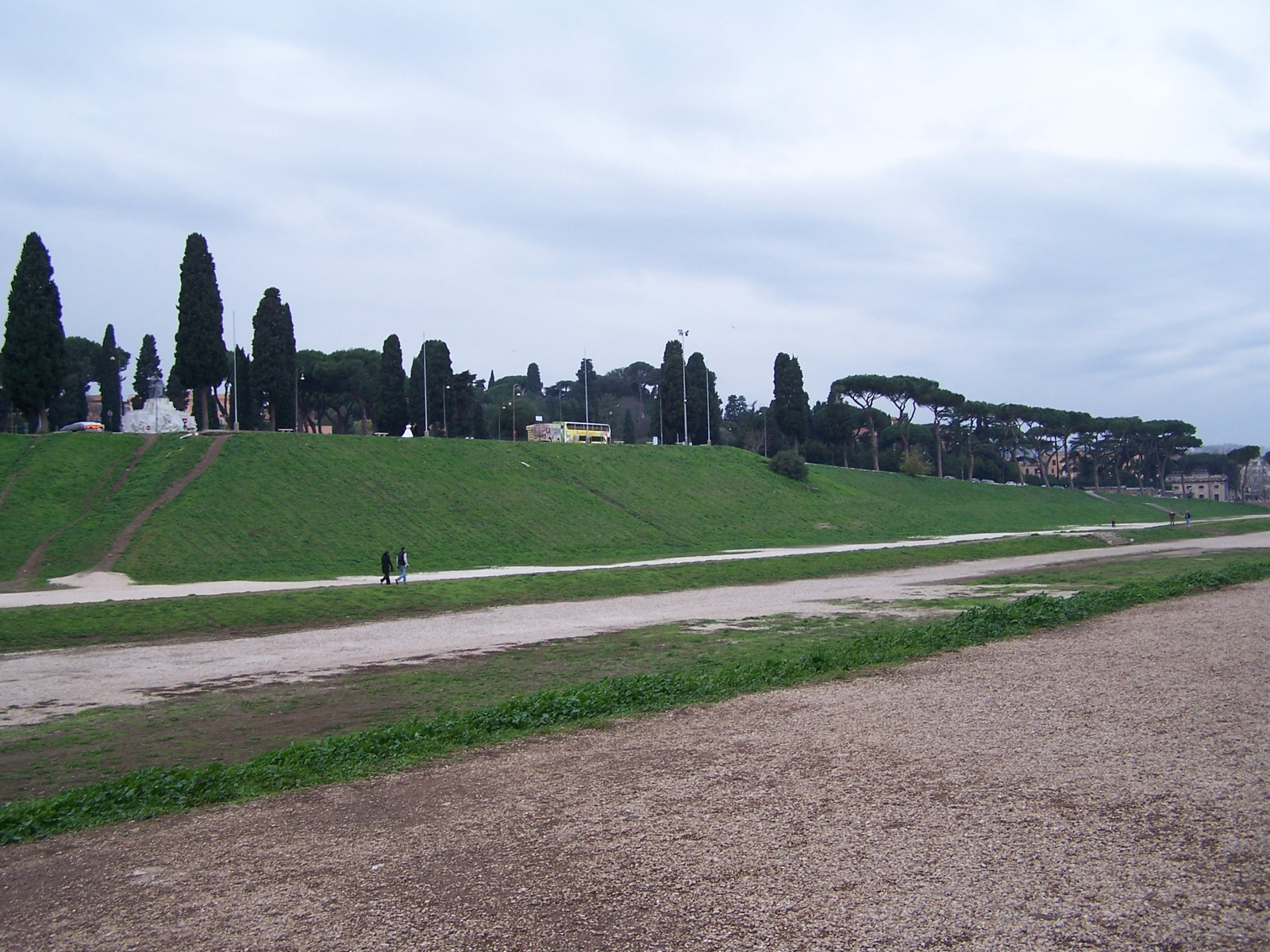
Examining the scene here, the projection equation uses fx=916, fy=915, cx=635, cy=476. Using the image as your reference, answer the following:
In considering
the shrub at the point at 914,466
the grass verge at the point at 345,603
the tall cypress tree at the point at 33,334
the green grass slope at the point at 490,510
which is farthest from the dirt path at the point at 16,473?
the shrub at the point at 914,466

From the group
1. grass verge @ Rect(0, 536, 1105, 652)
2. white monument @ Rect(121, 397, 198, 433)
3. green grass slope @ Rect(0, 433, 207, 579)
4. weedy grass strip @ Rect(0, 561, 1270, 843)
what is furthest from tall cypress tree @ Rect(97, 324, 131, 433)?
weedy grass strip @ Rect(0, 561, 1270, 843)

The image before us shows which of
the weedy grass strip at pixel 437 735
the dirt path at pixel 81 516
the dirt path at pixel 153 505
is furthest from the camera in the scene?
the dirt path at pixel 153 505

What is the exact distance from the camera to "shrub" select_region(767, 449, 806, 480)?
223 feet

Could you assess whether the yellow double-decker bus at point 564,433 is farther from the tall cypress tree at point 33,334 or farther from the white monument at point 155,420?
the tall cypress tree at point 33,334

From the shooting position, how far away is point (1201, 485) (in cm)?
15400

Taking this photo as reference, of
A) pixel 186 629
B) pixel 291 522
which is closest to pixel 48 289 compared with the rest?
pixel 291 522

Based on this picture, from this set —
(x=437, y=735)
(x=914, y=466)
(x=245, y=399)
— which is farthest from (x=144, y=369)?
(x=437, y=735)

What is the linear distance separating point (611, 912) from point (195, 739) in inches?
316

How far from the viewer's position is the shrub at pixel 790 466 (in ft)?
223

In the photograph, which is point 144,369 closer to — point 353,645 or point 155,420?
point 155,420

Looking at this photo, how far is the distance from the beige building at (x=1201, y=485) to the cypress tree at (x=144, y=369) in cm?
14302

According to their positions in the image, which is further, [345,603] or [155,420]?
[155,420]

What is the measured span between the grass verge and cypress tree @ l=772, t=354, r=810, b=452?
153 ft

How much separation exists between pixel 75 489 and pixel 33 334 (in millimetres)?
13200
